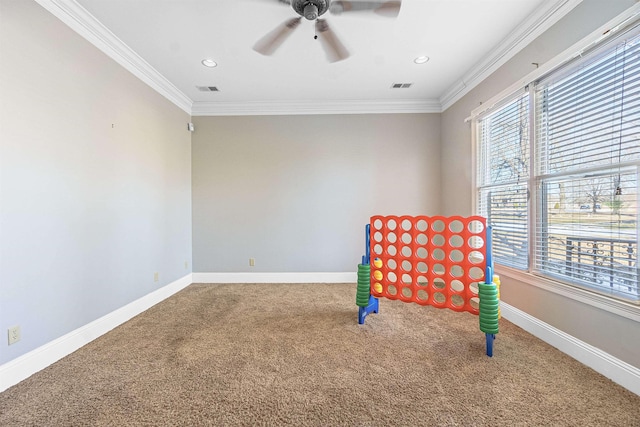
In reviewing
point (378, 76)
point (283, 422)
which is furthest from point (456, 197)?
point (283, 422)

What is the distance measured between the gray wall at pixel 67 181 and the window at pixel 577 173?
3.81 metres

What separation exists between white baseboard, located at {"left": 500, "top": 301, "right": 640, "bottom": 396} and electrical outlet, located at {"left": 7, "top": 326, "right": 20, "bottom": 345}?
12.5 ft

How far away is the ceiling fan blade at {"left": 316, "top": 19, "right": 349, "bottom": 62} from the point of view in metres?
1.80

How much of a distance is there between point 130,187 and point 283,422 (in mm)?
2589

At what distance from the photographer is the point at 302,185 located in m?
3.84

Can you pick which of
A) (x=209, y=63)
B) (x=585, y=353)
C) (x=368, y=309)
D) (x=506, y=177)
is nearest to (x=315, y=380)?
(x=368, y=309)

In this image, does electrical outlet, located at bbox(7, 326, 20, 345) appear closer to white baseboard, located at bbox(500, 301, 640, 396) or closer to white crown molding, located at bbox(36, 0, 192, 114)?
white crown molding, located at bbox(36, 0, 192, 114)

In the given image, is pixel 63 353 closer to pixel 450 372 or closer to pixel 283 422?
pixel 283 422

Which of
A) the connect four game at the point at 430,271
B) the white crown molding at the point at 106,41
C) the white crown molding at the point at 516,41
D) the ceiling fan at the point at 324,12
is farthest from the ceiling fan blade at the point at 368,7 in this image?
the white crown molding at the point at 106,41

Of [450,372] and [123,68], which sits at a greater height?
[123,68]

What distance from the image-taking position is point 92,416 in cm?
136

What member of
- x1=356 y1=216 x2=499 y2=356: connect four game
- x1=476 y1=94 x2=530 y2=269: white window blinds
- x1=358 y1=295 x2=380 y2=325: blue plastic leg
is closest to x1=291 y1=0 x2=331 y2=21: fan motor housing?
x1=356 y1=216 x2=499 y2=356: connect four game

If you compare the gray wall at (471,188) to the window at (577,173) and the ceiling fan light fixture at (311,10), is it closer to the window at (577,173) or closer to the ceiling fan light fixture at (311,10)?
the window at (577,173)

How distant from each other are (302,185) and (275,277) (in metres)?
1.45
